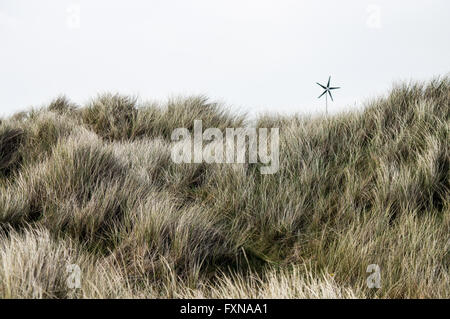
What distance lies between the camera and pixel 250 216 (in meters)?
3.25

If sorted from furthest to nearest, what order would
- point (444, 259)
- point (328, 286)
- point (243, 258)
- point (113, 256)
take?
point (243, 258) < point (113, 256) < point (444, 259) < point (328, 286)

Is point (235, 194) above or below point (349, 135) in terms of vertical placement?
below

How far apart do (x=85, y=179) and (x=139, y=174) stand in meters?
0.59

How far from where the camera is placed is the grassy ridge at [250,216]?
2096 millimetres

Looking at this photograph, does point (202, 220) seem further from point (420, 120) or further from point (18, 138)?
point (18, 138)

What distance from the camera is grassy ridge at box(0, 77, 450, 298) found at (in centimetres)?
210

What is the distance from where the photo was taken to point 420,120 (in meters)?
4.33

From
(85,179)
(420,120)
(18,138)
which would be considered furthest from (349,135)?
Result: (18,138)

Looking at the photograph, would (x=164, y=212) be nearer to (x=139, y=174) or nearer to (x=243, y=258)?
(x=243, y=258)

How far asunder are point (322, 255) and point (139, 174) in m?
2.17

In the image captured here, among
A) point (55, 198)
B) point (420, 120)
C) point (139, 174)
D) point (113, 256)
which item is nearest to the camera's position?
point (113, 256)

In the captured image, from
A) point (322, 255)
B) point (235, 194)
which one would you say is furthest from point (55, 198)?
point (322, 255)

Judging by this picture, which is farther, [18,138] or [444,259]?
[18,138]

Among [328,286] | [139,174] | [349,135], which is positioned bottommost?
[328,286]
